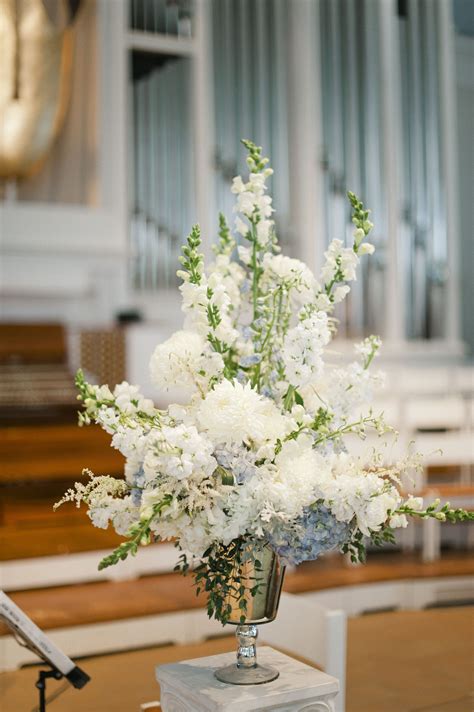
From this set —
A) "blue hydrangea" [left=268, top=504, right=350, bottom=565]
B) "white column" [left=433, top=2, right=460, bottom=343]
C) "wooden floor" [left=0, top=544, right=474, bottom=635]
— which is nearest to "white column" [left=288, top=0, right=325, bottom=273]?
"white column" [left=433, top=2, right=460, bottom=343]

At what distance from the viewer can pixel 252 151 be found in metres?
1.68

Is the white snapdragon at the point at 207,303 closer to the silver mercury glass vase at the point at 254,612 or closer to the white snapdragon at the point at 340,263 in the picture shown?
the white snapdragon at the point at 340,263

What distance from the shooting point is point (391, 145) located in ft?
22.6

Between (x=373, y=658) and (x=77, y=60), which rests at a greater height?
(x=77, y=60)

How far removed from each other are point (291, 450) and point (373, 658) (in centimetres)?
137

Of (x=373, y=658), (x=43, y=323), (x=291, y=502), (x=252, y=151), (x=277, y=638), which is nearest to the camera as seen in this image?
(x=291, y=502)

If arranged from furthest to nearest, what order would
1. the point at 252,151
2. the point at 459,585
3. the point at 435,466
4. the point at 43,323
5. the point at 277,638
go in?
the point at 43,323 < the point at 435,466 < the point at 459,585 < the point at 277,638 < the point at 252,151

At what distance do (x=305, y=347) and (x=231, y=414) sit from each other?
6.4 inches

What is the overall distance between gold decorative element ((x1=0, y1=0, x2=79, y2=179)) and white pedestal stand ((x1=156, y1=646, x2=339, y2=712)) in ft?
14.0

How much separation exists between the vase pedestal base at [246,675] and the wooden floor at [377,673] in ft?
1.74

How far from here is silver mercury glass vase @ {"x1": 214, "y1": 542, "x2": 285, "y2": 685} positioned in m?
1.55

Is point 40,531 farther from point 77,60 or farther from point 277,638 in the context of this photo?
point 77,60

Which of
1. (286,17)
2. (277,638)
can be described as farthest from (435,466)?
(286,17)

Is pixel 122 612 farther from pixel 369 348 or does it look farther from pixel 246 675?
pixel 369 348
